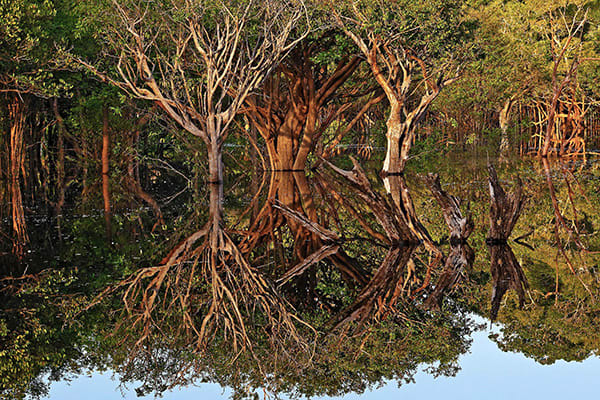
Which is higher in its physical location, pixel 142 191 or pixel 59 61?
pixel 59 61

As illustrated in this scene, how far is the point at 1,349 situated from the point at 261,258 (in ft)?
17.9

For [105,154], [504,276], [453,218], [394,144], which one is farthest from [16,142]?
[504,276]

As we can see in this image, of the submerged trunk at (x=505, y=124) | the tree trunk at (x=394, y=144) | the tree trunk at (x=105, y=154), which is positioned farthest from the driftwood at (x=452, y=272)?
the submerged trunk at (x=505, y=124)

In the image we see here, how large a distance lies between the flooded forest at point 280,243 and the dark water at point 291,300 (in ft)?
0.13

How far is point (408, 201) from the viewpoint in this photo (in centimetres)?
2095

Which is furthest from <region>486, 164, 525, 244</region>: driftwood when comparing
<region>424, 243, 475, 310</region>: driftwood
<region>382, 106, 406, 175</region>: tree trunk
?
<region>382, 106, 406, 175</region>: tree trunk

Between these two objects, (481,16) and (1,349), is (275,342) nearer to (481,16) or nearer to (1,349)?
(1,349)

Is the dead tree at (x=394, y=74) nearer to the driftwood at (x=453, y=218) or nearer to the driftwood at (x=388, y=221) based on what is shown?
the driftwood at (x=388, y=221)

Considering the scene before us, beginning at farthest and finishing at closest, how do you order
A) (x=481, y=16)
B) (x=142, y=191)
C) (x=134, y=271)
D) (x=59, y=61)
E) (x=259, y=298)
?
(x=481, y=16), (x=142, y=191), (x=59, y=61), (x=134, y=271), (x=259, y=298)

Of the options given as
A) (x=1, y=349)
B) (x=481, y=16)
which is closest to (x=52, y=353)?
(x=1, y=349)

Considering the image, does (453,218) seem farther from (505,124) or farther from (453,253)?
(505,124)

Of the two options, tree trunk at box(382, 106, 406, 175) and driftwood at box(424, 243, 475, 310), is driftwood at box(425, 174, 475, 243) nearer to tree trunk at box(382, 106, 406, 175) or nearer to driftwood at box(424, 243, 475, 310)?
driftwood at box(424, 243, 475, 310)

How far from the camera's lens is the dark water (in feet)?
24.7

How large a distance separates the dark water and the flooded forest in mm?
38
